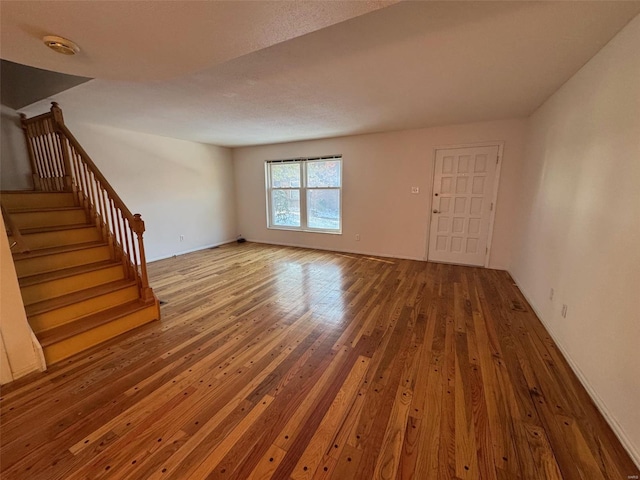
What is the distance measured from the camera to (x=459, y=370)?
1.92 m

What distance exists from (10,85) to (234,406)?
A: 14.8ft

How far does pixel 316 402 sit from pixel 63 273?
8.80ft

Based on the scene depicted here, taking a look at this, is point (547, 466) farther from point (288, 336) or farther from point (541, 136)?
point (541, 136)

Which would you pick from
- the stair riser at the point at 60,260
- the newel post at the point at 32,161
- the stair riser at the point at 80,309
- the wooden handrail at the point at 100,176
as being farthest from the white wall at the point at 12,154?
the stair riser at the point at 80,309

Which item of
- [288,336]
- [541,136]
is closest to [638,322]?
[288,336]

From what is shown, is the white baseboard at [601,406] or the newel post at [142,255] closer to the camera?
the white baseboard at [601,406]

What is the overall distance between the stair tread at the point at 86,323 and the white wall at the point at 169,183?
2644mm

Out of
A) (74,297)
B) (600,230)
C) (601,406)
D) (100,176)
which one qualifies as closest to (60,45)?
(100,176)

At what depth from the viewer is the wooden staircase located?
2174 millimetres

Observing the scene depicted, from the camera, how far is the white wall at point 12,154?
321 centimetres

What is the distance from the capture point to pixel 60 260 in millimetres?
2596

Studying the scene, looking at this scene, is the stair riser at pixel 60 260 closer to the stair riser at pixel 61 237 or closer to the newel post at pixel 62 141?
the stair riser at pixel 61 237

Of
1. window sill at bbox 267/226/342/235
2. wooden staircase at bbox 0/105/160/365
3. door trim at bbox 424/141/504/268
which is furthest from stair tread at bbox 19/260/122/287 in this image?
door trim at bbox 424/141/504/268

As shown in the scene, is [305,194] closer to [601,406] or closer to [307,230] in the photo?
[307,230]
